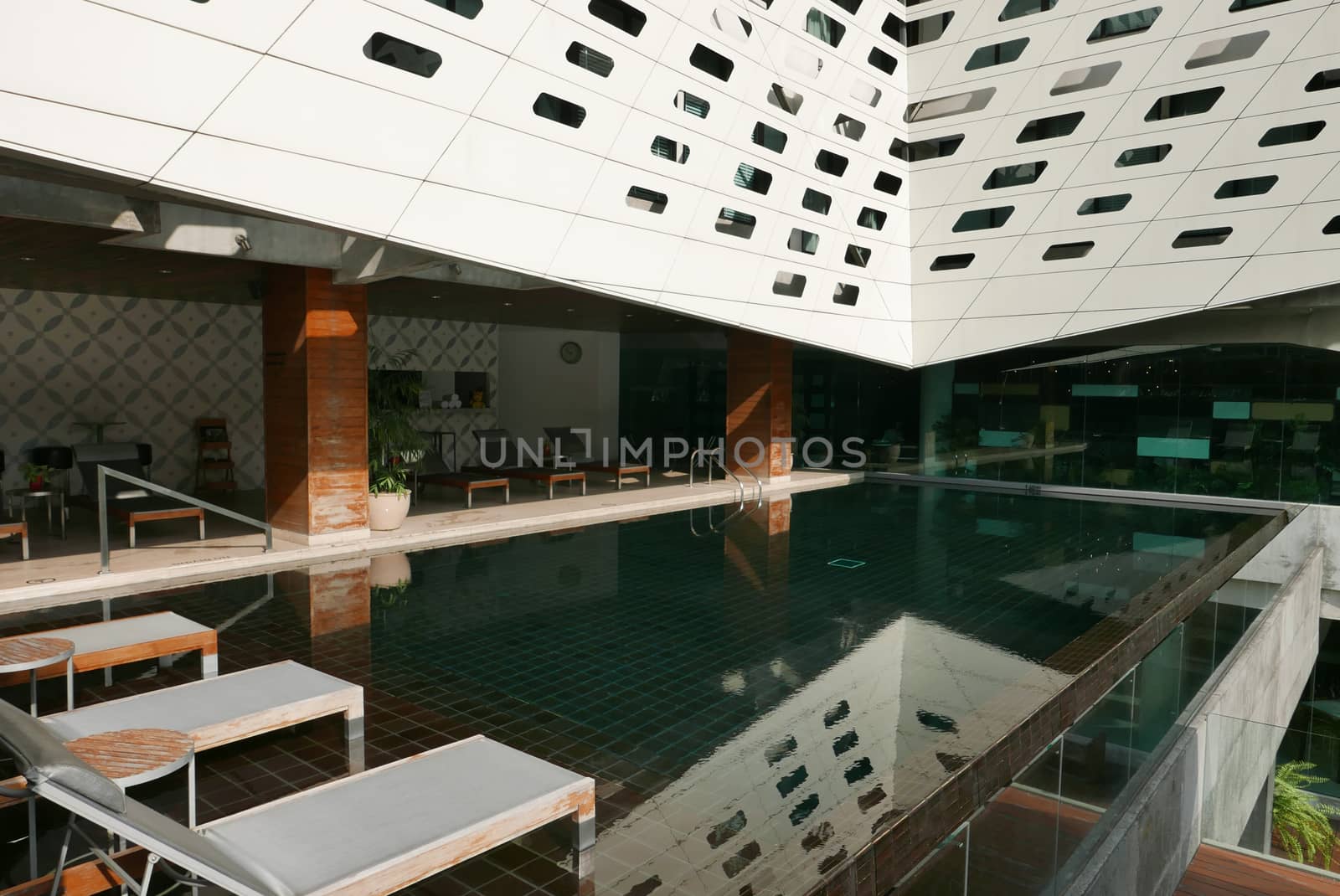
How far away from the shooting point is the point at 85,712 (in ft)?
12.7

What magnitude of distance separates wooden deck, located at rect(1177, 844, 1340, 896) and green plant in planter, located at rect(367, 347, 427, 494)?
27.0ft

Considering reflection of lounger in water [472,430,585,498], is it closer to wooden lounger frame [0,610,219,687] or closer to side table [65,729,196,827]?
wooden lounger frame [0,610,219,687]

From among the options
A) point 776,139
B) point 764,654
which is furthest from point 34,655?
point 776,139

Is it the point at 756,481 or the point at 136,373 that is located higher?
the point at 136,373

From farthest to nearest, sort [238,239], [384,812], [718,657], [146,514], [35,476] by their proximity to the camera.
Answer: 1. [35,476]
2. [146,514]
3. [238,239]
4. [718,657]
5. [384,812]

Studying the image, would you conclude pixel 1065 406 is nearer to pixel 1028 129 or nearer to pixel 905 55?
pixel 1028 129

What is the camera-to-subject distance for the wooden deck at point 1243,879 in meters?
5.95

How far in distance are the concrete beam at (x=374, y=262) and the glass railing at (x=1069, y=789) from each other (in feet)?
22.6

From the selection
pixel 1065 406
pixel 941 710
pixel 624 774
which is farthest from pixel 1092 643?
pixel 1065 406

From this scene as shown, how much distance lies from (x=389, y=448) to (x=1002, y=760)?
7892 mm

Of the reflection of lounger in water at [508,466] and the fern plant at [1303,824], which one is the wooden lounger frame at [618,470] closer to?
the reflection of lounger in water at [508,466]

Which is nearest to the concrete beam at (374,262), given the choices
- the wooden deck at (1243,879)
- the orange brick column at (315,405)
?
the orange brick column at (315,405)

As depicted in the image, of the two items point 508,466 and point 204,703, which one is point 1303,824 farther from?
point 508,466

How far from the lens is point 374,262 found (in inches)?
355
